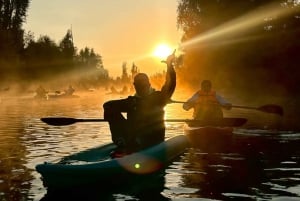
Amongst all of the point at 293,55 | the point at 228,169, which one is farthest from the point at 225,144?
the point at 293,55

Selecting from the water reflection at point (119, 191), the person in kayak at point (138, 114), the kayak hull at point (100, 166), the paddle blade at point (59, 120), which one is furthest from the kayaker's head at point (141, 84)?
the paddle blade at point (59, 120)

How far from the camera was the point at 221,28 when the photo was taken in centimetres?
3941

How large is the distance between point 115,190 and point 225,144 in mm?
6794

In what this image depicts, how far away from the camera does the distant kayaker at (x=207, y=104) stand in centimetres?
1634

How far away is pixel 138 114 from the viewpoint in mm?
10844

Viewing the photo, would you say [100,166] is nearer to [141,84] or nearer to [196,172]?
Answer: [141,84]

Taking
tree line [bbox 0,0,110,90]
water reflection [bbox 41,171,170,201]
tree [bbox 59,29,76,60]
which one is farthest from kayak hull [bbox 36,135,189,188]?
tree [bbox 59,29,76,60]

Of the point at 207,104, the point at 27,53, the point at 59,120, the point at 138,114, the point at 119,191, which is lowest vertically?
the point at 119,191

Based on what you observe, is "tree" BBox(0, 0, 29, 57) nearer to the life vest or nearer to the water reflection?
the life vest

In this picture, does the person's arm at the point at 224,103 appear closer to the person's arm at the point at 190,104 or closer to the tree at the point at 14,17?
the person's arm at the point at 190,104

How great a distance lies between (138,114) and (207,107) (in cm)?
592

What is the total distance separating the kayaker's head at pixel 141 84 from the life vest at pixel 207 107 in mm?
5634

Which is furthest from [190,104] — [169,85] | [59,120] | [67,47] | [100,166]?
[67,47]

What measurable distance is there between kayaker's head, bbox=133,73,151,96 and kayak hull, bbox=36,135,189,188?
1225 millimetres
